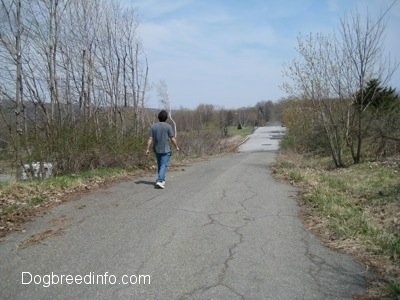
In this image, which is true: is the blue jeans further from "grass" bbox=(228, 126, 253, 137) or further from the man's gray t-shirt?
"grass" bbox=(228, 126, 253, 137)

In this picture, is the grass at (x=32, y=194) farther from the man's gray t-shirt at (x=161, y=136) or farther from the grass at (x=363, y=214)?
the grass at (x=363, y=214)

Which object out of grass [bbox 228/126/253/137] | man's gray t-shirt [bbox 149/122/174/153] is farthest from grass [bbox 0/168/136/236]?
grass [bbox 228/126/253/137]

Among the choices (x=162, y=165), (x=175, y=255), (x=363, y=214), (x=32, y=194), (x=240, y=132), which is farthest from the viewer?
(x=240, y=132)

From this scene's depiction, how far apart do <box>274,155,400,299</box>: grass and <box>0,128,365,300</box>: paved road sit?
360 millimetres

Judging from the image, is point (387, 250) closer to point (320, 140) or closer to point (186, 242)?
point (186, 242)

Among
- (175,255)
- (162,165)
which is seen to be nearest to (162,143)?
(162,165)

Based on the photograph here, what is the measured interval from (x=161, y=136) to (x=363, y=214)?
5.26 metres

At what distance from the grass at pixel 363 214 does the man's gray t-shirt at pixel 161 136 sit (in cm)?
359

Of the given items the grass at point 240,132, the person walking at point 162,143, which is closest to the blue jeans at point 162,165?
the person walking at point 162,143

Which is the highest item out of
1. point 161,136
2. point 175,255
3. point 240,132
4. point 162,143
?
point 161,136

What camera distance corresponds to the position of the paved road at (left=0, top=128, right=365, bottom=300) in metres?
4.72

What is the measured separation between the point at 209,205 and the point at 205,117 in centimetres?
10199

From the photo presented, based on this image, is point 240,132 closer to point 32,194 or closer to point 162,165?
point 162,165

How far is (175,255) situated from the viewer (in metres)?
5.79
